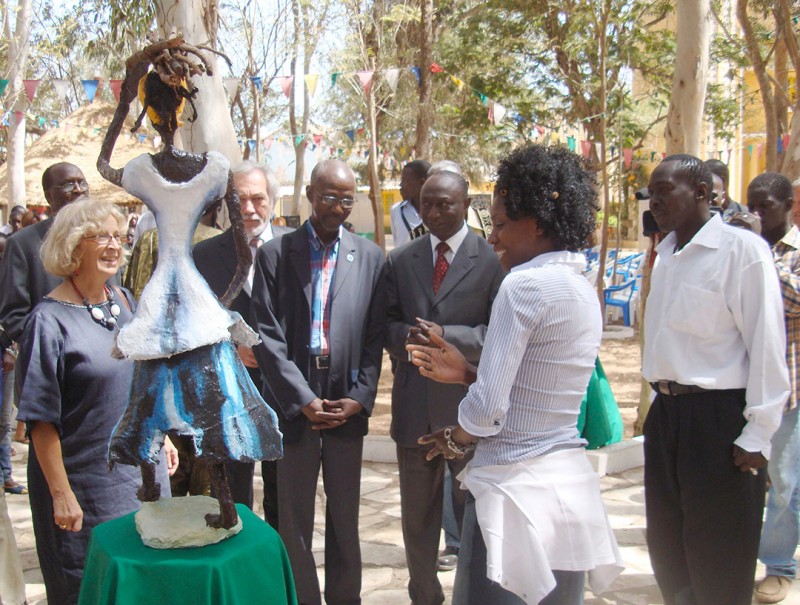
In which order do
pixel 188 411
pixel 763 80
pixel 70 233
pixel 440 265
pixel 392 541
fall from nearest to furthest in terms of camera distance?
pixel 188 411
pixel 70 233
pixel 440 265
pixel 392 541
pixel 763 80

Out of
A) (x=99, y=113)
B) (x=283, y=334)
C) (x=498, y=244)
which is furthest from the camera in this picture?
(x=99, y=113)

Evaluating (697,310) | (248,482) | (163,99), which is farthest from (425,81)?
(163,99)

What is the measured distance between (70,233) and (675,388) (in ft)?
7.60

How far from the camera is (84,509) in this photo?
2.95m

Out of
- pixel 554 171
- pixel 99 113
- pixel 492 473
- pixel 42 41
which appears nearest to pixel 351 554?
pixel 492 473

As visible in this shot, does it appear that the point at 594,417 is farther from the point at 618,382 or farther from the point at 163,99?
the point at 618,382

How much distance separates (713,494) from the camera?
3059mm

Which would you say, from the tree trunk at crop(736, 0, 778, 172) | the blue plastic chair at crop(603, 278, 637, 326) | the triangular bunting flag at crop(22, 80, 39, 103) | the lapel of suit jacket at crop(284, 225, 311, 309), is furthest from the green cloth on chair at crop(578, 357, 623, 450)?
the triangular bunting flag at crop(22, 80, 39, 103)

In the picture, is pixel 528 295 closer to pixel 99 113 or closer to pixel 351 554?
pixel 351 554

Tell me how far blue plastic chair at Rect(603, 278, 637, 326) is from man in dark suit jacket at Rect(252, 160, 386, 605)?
10.8 meters

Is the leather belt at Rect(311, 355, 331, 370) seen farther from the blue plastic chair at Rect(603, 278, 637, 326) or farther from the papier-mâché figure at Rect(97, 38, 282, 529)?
the blue plastic chair at Rect(603, 278, 637, 326)

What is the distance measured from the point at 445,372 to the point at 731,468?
122cm

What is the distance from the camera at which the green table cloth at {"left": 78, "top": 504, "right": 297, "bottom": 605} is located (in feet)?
7.40

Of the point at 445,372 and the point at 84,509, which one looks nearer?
the point at 445,372
